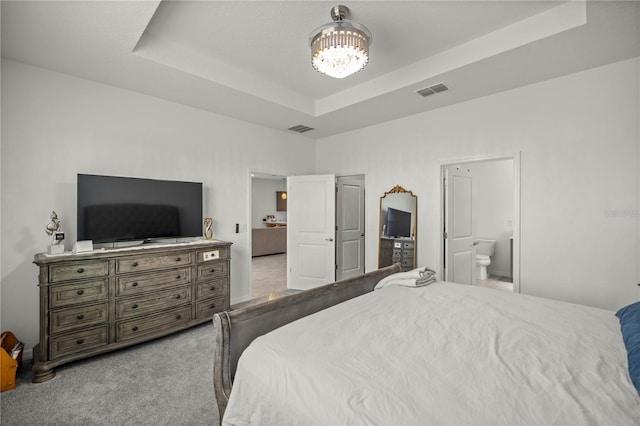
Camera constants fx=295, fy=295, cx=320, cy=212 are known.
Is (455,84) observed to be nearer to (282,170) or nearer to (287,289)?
(282,170)

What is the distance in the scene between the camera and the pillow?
1.13m

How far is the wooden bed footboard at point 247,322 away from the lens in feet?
4.89

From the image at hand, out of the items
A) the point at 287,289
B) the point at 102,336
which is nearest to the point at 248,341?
the point at 102,336

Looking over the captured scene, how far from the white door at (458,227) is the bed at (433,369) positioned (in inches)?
83.1

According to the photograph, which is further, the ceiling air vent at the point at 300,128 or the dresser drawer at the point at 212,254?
the ceiling air vent at the point at 300,128

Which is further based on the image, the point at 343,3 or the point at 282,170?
the point at 282,170

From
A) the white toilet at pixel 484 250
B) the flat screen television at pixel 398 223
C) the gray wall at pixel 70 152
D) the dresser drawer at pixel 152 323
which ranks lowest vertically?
the dresser drawer at pixel 152 323

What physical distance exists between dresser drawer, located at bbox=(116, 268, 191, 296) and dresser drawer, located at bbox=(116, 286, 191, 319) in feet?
0.21

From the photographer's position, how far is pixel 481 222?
594 cm

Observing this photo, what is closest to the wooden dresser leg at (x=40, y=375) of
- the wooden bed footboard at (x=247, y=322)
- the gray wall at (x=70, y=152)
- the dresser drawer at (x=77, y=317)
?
the dresser drawer at (x=77, y=317)

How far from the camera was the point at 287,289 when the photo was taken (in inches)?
202

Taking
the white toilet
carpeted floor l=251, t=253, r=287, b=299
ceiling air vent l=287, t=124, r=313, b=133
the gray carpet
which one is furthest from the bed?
the white toilet

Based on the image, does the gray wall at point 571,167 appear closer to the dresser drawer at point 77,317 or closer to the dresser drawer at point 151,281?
the dresser drawer at point 151,281

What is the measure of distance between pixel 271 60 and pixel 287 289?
3573mm
